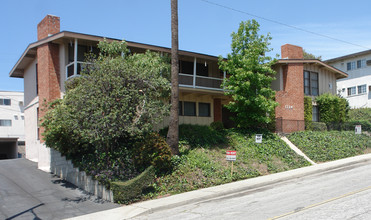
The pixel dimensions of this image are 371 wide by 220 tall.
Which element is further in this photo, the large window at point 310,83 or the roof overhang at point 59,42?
the large window at point 310,83

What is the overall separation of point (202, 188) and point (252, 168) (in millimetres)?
3758

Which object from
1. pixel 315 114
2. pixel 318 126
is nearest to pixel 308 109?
pixel 318 126

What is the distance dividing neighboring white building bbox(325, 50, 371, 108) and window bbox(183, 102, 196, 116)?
2387cm

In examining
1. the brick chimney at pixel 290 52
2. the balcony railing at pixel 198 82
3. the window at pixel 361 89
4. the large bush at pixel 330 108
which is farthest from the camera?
the window at pixel 361 89

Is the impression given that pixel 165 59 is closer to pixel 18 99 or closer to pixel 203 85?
pixel 203 85

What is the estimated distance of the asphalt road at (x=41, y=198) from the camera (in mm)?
11609

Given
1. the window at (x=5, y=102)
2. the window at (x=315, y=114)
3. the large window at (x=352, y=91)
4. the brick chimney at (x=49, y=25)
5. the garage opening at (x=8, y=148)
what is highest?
the brick chimney at (x=49, y=25)

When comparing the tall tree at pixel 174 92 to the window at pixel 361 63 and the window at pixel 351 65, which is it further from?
the window at pixel 351 65

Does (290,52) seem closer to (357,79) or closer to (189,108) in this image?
(189,108)

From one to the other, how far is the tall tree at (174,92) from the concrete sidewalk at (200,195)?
10.4ft

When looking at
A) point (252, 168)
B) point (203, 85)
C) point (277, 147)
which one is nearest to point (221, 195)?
point (252, 168)

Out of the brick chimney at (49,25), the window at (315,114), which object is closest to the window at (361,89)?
the window at (315,114)

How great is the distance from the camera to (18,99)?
48.2 metres

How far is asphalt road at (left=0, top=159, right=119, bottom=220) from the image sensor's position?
1161 cm
